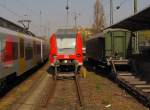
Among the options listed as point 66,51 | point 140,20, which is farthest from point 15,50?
point 66,51

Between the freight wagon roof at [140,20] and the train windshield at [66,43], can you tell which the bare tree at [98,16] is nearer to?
the train windshield at [66,43]

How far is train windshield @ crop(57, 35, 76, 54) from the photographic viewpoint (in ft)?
79.1

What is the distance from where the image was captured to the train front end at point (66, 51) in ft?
78.2

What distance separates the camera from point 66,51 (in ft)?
78.8

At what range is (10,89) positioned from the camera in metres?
18.2

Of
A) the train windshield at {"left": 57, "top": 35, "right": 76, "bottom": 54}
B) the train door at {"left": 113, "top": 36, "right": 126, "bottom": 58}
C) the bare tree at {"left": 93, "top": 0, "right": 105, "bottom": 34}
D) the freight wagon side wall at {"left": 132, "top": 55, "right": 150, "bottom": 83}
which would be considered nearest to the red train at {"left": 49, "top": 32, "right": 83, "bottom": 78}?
the train windshield at {"left": 57, "top": 35, "right": 76, "bottom": 54}

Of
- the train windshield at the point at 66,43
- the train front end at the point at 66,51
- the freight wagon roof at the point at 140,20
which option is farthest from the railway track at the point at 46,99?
the train windshield at the point at 66,43

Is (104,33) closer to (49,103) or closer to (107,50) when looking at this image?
(107,50)

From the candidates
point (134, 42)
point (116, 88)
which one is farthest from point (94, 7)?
point (116, 88)

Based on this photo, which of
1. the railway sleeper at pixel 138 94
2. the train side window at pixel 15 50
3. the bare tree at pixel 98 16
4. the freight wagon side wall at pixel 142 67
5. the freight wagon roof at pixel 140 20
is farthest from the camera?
the bare tree at pixel 98 16

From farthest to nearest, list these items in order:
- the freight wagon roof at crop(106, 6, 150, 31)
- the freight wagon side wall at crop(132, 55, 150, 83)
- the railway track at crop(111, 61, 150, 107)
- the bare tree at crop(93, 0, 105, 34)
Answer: the bare tree at crop(93, 0, 105, 34)
the freight wagon side wall at crop(132, 55, 150, 83)
the freight wagon roof at crop(106, 6, 150, 31)
the railway track at crop(111, 61, 150, 107)

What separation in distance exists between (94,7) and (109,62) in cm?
4541

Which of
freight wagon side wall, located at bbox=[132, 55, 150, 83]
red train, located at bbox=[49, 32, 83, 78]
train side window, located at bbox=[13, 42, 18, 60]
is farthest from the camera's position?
red train, located at bbox=[49, 32, 83, 78]

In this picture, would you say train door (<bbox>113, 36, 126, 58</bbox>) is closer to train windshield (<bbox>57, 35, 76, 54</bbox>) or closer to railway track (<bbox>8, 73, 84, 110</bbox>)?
train windshield (<bbox>57, 35, 76, 54</bbox>)
